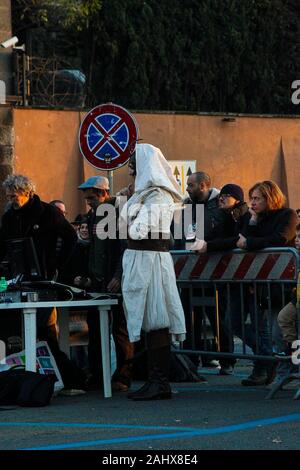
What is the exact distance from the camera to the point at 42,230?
12.1 meters

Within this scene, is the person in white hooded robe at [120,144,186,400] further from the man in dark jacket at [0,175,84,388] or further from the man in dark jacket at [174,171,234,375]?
the man in dark jacket at [174,171,234,375]

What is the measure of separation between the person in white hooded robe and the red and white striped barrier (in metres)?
0.82

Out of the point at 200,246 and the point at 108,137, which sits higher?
the point at 108,137

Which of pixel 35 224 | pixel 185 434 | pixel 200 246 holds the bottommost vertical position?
pixel 185 434

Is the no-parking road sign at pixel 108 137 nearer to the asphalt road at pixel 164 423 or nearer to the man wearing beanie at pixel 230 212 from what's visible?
the man wearing beanie at pixel 230 212

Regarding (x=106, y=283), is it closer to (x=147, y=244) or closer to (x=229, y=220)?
(x=147, y=244)

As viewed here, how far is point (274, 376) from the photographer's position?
1254 cm

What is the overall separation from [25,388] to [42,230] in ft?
5.80

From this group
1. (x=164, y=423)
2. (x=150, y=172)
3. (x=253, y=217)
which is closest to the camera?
(x=164, y=423)

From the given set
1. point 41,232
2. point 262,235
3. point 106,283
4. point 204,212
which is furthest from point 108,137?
point 262,235

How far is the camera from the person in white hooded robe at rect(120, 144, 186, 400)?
36.9 ft

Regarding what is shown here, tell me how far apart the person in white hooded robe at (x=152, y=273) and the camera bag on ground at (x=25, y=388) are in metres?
0.77

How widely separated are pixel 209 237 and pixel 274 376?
5.60ft
